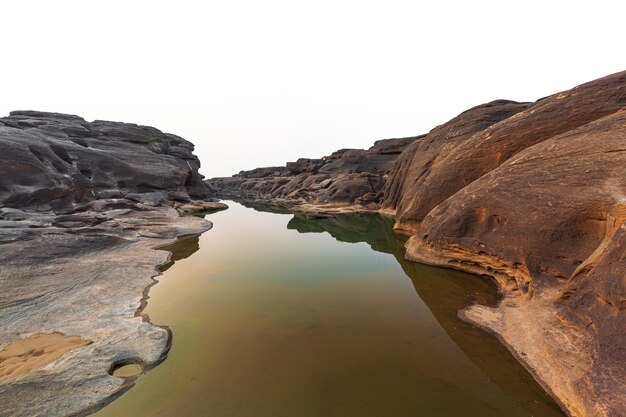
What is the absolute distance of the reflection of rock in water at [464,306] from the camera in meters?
6.28

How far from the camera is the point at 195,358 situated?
7.08 m

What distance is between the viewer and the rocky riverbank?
588cm

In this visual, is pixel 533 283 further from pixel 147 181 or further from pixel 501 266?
pixel 147 181

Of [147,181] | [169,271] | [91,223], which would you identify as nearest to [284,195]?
[147,181]

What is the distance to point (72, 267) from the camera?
1244cm

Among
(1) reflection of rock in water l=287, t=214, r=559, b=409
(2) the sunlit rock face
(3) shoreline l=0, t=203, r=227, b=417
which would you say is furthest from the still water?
Result: (2) the sunlit rock face

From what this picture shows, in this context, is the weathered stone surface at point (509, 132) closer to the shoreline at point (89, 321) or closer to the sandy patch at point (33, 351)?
the shoreline at point (89, 321)

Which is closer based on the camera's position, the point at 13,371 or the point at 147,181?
the point at 13,371

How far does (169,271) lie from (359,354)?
10.6 m

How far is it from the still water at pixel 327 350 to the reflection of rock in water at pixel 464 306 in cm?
4

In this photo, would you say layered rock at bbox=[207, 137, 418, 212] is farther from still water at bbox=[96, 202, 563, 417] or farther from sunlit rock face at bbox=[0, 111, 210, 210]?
still water at bbox=[96, 202, 563, 417]

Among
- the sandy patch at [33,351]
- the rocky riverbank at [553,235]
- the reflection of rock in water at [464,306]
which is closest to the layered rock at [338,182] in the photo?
the reflection of rock in water at [464,306]

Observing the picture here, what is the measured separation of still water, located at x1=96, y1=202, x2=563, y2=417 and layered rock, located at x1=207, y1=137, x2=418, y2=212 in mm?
28043

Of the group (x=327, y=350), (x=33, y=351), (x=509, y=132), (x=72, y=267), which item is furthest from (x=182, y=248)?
(x=509, y=132)
